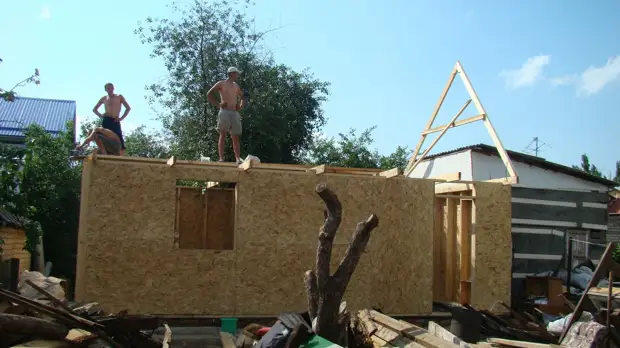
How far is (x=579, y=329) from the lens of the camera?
8203 millimetres

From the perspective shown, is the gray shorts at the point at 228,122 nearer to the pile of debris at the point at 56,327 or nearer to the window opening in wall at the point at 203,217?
the window opening in wall at the point at 203,217

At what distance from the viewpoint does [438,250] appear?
500 inches

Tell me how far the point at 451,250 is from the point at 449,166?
5.46 m

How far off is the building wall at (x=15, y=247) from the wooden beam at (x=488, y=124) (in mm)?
9902

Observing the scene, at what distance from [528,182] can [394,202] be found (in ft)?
23.4

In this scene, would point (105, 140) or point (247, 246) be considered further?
point (105, 140)

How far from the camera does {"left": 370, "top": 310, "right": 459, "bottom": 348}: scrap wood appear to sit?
22.8ft

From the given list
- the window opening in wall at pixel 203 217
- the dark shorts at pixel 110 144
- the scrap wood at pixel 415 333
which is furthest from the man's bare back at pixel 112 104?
the scrap wood at pixel 415 333

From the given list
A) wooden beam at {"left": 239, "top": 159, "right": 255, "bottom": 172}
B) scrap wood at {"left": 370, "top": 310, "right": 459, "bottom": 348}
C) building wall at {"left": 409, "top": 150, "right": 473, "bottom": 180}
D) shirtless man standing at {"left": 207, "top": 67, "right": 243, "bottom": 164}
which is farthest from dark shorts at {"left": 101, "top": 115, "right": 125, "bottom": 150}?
building wall at {"left": 409, "top": 150, "right": 473, "bottom": 180}

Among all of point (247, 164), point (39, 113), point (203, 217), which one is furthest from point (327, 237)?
point (39, 113)

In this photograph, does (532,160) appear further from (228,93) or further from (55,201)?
(55,201)

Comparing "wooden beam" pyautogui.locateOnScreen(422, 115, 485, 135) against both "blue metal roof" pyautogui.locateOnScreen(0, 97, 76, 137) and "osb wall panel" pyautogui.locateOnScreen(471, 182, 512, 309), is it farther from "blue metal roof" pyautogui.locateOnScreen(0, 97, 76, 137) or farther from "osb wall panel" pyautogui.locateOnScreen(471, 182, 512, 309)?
"blue metal roof" pyautogui.locateOnScreen(0, 97, 76, 137)

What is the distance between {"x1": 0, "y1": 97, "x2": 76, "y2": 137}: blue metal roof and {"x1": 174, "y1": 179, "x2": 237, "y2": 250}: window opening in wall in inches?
414

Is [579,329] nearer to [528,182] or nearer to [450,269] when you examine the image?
[450,269]
